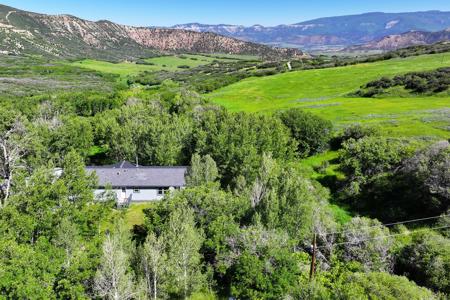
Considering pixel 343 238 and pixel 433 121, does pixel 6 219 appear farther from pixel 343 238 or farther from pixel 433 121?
pixel 433 121

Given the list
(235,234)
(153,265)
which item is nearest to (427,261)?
(235,234)

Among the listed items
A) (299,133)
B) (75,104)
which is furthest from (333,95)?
(75,104)

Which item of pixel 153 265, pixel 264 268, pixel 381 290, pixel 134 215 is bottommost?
pixel 134 215

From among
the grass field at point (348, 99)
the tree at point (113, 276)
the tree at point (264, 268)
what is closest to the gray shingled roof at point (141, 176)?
the tree at point (264, 268)

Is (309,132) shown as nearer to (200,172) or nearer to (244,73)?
(200,172)

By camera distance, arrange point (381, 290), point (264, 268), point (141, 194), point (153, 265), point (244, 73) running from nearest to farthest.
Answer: point (381, 290)
point (153, 265)
point (264, 268)
point (141, 194)
point (244, 73)

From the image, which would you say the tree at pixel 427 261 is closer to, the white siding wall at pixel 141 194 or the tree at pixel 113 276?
the tree at pixel 113 276

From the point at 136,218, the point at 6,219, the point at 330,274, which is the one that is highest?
the point at 6,219

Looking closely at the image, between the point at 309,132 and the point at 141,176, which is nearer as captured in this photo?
the point at 141,176
